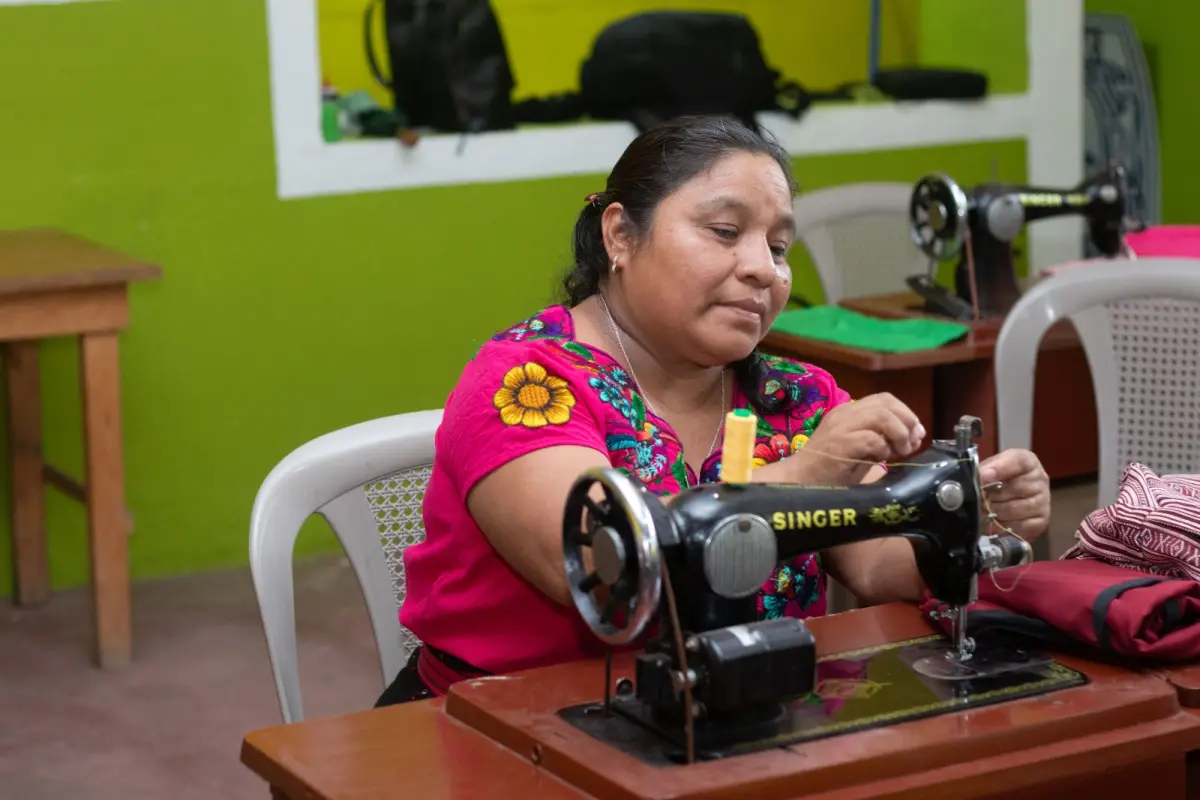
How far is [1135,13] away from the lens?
601cm

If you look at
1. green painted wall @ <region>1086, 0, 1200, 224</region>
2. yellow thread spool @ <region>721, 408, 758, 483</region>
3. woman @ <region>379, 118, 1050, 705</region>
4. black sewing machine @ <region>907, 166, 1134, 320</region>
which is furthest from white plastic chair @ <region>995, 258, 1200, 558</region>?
green painted wall @ <region>1086, 0, 1200, 224</region>

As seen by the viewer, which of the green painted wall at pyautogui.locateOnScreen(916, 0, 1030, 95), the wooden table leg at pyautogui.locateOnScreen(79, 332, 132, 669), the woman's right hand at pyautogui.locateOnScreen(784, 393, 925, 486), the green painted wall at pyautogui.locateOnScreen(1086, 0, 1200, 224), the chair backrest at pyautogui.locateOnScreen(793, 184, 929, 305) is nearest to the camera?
the woman's right hand at pyautogui.locateOnScreen(784, 393, 925, 486)

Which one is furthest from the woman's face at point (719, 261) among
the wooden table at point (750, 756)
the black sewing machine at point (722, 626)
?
the wooden table at point (750, 756)

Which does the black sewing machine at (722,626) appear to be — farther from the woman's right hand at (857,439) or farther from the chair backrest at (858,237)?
the chair backrest at (858,237)

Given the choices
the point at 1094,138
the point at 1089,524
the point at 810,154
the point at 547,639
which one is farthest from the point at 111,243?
the point at 1094,138

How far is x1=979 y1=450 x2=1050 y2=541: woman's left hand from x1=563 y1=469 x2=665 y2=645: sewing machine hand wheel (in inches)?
19.7

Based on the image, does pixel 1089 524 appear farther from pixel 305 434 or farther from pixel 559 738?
pixel 305 434

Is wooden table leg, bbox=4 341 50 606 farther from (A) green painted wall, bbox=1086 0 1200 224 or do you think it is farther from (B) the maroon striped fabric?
(A) green painted wall, bbox=1086 0 1200 224

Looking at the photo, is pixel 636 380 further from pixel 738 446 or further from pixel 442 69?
pixel 442 69

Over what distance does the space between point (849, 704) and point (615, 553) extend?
0.26 m

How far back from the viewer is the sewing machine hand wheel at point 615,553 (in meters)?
1.39

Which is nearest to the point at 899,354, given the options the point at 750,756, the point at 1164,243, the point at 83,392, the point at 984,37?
the point at 1164,243

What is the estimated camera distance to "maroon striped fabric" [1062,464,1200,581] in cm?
171

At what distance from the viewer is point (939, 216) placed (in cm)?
370
